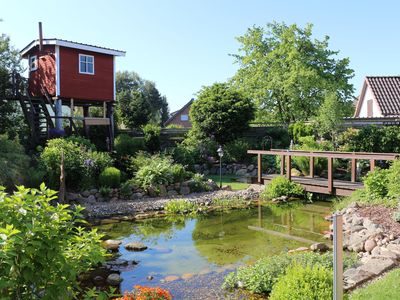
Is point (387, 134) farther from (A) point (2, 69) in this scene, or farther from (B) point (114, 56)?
(A) point (2, 69)

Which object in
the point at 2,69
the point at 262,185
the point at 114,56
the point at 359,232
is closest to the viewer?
the point at 359,232

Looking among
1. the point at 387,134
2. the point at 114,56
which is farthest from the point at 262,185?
the point at 114,56

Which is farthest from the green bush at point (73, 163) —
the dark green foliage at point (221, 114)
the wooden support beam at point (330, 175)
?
the wooden support beam at point (330, 175)

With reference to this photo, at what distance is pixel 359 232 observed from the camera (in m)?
8.86

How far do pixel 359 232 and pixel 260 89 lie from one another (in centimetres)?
2141

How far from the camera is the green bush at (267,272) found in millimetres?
6227

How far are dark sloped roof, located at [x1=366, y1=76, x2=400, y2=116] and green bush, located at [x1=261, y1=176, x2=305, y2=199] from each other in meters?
11.7

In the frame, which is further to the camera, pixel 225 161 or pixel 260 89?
pixel 260 89

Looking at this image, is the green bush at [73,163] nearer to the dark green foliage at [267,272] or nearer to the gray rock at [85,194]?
the gray rock at [85,194]

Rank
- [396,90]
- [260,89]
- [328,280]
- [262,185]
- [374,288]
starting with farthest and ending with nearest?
[260,89]
[396,90]
[262,185]
[374,288]
[328,280]

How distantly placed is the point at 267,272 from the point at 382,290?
1797mm

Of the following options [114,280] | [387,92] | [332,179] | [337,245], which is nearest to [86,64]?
[332,179]

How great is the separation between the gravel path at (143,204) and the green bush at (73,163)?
119 cm

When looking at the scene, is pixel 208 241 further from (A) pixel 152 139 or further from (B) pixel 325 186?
(A) pixel 152 139
